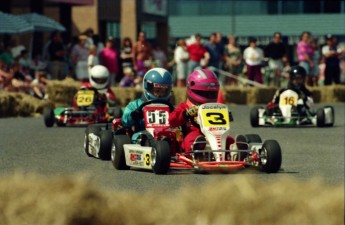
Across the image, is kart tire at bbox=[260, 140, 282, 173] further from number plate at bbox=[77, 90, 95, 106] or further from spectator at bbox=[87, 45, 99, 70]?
spectator at bbox=[87, 45, 99, 70]

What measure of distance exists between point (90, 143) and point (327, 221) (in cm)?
754

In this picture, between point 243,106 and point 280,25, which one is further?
point 280,25

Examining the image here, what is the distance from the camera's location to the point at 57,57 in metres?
26.5

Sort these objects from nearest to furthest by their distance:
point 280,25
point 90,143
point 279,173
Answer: point 279,173
point 90,143
point 280,25

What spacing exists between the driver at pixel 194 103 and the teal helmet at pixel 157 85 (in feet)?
1.84

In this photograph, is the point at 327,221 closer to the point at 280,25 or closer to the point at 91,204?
the point at 91,204

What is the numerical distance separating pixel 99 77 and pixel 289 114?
9.89 feet

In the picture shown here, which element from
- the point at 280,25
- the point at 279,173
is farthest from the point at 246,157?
the point at 280,25

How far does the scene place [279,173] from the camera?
1131cm

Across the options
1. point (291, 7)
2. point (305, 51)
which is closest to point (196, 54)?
point (305, 51)

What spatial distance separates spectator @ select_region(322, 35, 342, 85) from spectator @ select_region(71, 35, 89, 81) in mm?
5739

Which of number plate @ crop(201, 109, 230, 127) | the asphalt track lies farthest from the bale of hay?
number plate @ crop(201, 109, 230, 127)

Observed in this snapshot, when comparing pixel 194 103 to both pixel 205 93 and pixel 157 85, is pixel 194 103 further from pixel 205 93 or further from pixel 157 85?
pixel 157 85

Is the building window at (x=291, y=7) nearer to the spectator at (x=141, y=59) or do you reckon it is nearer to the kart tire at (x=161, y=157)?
the spectator at (x=141, y=59)
